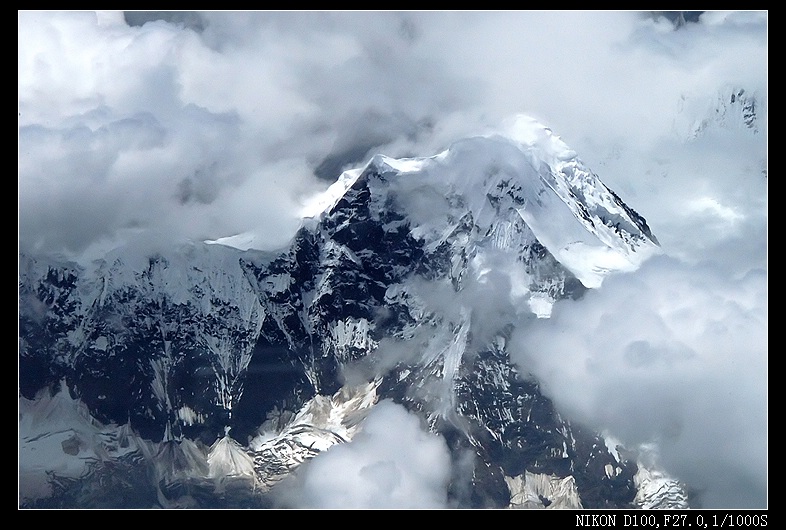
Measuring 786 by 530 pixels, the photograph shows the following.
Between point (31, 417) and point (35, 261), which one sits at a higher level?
point (35, 261)
